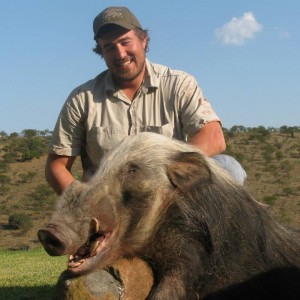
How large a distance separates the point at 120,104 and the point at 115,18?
0.82 m

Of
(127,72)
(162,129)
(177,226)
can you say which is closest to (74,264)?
(177,226)

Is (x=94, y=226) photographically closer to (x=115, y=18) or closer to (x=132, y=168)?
(x=132, y=168)

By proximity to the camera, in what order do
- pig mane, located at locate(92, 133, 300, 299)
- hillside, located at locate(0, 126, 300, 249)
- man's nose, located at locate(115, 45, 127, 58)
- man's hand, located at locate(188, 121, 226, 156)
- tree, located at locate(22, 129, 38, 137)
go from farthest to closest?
1. tree, located at locate(22, 129, 38, 137)
2. hillside, located at locate(0, 126, 300, 249)
3. man's nose, located at locate(115, 45, 127, 58)
4. man's hand, located at locate(188, 121, 226, 156)
5. pig mane, located at locate(92, 133, 300, 299)

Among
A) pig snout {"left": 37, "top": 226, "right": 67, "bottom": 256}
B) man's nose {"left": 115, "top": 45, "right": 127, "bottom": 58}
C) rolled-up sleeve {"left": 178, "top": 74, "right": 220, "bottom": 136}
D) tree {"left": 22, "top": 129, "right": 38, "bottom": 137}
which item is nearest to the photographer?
pig snout {"left": 37, "top": 226, "right": 67, "bottom": 256}

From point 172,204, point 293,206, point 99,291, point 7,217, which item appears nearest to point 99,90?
point 172,204

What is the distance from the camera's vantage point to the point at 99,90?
20.7 ft

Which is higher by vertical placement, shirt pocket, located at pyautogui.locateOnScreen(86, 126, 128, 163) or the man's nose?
the man's nose

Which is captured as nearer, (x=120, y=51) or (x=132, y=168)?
(x=132, y=168)

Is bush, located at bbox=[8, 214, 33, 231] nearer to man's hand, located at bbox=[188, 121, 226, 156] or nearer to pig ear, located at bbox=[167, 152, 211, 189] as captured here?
man's hand, located at bbox=[188, 121, 226, 156]

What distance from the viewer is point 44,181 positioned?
141ft

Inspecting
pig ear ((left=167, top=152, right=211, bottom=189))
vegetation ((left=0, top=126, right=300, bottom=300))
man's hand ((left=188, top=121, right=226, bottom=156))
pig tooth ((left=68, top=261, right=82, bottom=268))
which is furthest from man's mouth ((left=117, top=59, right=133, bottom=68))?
vegetation ((left=0, top=126, right=300, bottom=300))

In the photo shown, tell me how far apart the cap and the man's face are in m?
0.07

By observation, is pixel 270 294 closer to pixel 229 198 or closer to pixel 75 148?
pixel 229 198

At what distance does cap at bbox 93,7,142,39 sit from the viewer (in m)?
6.04
